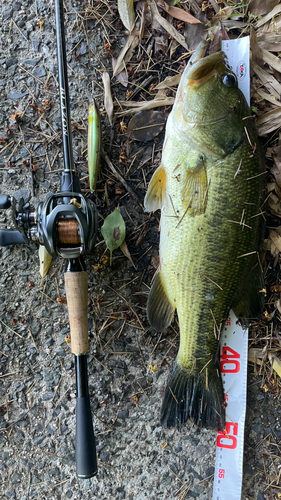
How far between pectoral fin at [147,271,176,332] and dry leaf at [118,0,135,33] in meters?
1.32

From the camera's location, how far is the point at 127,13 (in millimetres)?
1946

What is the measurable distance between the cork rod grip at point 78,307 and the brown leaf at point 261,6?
5.30 ft

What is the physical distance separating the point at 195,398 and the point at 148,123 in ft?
4.65

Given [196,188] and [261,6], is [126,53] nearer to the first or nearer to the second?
[261,6]

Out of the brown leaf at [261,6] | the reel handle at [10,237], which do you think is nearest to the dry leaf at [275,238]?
the brown leaf at [261,6]

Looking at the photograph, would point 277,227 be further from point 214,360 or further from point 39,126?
point 39,126

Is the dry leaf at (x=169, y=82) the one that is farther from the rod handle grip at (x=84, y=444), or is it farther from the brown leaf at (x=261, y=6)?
the rod handle grip at (x=84, y=444)

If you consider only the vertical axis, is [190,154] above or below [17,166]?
above

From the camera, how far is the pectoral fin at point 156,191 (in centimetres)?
171

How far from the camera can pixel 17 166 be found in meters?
2.00

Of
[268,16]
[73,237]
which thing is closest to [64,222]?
[73,237]

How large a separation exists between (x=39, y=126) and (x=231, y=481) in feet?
6.93

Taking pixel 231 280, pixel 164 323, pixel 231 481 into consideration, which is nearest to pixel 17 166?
pixel 164 323

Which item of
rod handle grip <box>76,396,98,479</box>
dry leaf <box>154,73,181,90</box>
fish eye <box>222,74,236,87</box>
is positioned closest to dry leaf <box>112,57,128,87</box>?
dry leaf <box>154,73,181,90</box>
